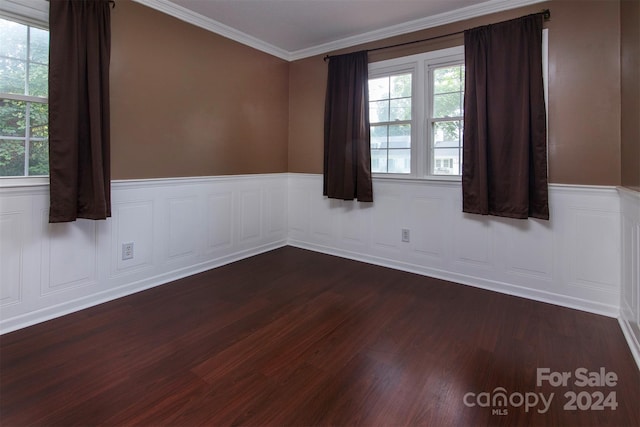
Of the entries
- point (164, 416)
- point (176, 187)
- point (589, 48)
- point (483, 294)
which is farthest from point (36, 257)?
point (589, 48)

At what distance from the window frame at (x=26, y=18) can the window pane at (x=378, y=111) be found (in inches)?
118

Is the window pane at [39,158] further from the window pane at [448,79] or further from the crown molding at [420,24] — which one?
the window pane at [448,79]

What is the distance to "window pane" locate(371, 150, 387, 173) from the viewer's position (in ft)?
12.8

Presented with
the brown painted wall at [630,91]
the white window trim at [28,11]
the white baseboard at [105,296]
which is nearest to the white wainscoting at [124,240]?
the white baseboard at [105,296]

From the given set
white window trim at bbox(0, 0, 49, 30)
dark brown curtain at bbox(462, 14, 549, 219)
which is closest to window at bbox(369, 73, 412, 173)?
dark brown curtain at bbox(462, 14, 549, 219)

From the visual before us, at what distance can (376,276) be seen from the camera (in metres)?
3.55

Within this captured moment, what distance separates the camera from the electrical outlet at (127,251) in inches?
117

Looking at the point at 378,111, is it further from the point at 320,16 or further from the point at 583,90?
the point at 583,90

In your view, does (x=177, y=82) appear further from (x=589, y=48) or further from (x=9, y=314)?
(x=589, y=48)

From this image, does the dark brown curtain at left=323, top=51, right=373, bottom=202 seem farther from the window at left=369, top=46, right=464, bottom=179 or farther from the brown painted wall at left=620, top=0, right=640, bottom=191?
the brown painted wall at left=620, top=0, right=640, bottom=191

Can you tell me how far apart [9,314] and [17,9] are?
2104 millimetres

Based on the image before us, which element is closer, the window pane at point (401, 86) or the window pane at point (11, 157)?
the window pane at point (11, 157)

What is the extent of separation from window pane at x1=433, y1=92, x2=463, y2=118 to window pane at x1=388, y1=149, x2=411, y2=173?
499mm

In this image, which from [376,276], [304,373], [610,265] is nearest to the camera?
[304,373]
